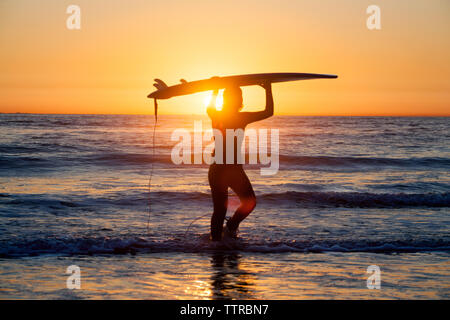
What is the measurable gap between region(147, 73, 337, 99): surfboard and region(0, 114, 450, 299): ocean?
241 centimetres

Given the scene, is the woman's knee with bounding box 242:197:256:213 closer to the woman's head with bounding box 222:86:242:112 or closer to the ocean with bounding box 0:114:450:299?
the ocean with bounding box 0:114:450:299

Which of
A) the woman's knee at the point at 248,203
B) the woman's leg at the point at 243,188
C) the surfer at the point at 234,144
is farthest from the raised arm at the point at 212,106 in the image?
the woman's knee at the point at 248,203

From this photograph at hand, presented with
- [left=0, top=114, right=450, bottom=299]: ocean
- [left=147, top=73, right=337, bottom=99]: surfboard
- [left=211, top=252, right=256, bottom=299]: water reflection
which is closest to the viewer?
[left=211, top=252, right=256, bottom=299]: water reflection

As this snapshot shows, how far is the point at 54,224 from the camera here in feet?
29.8

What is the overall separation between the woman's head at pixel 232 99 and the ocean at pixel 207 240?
215cm

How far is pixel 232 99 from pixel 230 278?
248 centimetres

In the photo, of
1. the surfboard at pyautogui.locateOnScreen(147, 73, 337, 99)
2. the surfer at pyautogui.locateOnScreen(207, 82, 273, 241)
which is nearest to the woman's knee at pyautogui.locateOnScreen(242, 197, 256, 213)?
the surfer at pyautogui.locateOnScreen(207, 82, 273, 241)

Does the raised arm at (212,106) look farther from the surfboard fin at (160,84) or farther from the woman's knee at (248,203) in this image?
the woman's knee at (248,203)

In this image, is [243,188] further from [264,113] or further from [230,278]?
[230,278]

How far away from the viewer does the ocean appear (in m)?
5.57

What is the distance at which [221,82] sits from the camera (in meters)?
6.87
